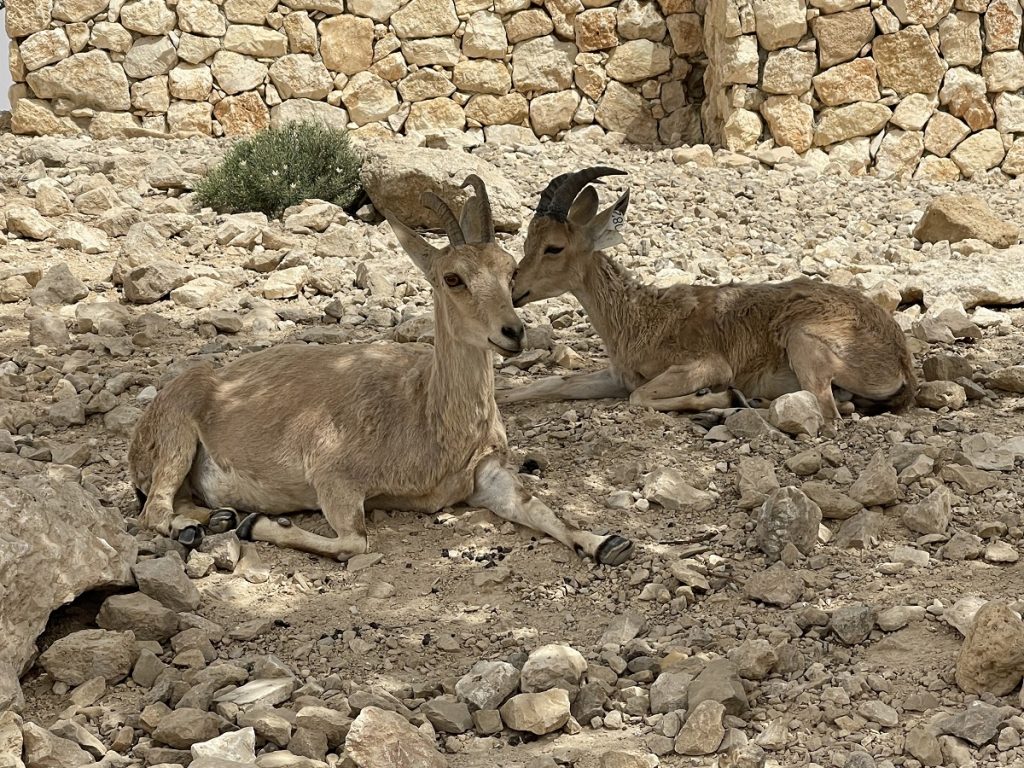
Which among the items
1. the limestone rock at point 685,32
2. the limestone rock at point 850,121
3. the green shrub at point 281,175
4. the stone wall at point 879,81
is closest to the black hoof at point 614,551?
the green shrub at point 281,175

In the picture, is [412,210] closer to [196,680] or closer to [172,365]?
[172,365]

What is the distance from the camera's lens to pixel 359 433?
20.4 ft

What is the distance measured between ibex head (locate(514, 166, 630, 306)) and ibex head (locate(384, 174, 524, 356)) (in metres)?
2.08

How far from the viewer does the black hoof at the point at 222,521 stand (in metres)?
6.11

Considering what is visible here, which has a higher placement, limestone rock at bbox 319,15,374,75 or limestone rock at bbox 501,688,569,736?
limestone rock at bbox 319,15,374,75

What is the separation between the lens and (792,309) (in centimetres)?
796

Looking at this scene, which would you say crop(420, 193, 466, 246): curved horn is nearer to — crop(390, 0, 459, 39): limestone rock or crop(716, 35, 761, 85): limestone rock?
crop(716, 35, 761, 85): limestone rock

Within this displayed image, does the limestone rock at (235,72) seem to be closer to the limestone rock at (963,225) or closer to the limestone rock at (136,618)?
the limestone rock at (963,225)

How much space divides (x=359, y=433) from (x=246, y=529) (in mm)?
729

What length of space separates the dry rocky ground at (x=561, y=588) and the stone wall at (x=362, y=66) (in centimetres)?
641

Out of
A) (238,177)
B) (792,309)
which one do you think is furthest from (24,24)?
(792,309)

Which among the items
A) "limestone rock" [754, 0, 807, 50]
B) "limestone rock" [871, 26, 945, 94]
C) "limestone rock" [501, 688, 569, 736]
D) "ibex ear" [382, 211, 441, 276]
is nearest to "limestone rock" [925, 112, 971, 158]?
"limestone rock" [871, 26, 945, 94]

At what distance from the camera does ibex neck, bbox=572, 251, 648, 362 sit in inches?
328

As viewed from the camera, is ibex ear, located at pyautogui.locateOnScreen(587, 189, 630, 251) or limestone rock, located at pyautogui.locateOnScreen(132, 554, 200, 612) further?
ibex ear, located at pyautogui.locateOnScreen(587, 189, 630, 251)
